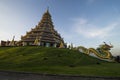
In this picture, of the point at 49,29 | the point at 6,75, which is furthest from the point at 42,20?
the point at 6,75

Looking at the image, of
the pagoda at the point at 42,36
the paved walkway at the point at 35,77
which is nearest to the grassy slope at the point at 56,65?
the paved walkway at the point at 35,77

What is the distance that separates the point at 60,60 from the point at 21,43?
38.7 m

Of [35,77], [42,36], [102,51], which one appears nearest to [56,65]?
[35,77]

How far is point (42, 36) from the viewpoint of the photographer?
66.4m

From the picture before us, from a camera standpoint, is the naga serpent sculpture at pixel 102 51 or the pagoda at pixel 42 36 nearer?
the naga serpent sculpture at pixel 102 51

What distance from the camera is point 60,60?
3588 cm

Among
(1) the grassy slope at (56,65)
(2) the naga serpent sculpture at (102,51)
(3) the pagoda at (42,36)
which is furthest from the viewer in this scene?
(3) the pagoda at (42,36)

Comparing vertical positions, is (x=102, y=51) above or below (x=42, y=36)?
below

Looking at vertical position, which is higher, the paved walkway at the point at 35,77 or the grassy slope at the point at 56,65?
the grassy slope at the point at 56,65

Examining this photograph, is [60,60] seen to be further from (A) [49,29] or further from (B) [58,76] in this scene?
(A) [49,29]

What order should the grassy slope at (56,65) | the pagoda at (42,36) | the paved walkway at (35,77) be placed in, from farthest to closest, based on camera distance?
1. the pagoda at (42,36)
2. the grassy slope at (56,65)
3. the paved walkway at (35,77)

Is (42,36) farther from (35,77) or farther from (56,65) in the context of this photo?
(35,77)

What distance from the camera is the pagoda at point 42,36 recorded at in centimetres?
6638

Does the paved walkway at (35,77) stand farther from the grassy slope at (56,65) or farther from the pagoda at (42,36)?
the pagoda at (42,36)
